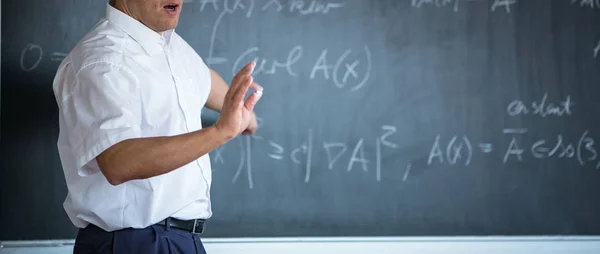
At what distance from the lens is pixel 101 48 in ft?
5.63

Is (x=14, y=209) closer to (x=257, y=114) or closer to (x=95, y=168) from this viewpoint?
(x=257, y=114)

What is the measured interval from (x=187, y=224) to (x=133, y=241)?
15 cm

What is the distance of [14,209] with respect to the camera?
2797mm

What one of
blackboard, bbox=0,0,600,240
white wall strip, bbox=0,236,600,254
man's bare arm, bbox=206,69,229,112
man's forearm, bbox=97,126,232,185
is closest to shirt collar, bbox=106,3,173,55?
man's forearm, bbox=97,126,232,185

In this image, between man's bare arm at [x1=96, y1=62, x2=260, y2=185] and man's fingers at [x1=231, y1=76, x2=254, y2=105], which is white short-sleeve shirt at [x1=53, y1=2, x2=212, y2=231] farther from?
man's fingers at [x1=231, y1=76, x2=254, y2=105]

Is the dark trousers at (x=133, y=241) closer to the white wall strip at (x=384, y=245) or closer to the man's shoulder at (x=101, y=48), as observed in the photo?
the man's shoulder at (x=101, y=48)

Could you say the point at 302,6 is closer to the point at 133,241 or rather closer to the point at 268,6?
the point at 268,6

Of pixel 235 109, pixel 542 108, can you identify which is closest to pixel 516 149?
pixel 542 108

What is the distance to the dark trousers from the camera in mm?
1827

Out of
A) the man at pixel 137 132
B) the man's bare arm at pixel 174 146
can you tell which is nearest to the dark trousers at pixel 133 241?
the man at pixel 137 132

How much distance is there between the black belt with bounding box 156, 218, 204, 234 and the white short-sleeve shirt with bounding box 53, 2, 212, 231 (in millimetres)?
17

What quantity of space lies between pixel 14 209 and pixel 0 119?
316 millimetres

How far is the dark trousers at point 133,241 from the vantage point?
5.99ft

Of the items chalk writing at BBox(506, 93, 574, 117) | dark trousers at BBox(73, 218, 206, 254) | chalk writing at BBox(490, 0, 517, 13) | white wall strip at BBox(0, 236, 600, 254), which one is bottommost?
white wall strip at BBox(0, 236, 600, 254)
